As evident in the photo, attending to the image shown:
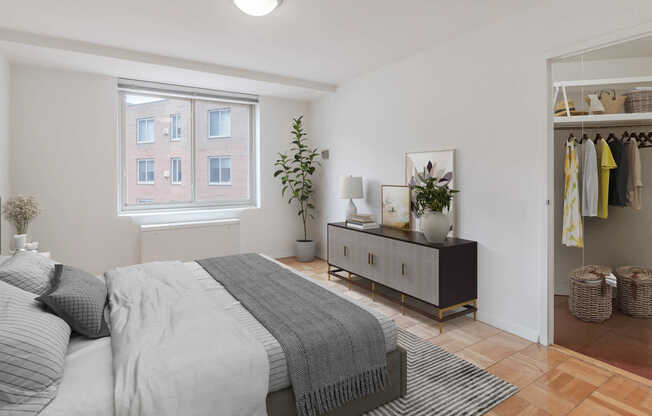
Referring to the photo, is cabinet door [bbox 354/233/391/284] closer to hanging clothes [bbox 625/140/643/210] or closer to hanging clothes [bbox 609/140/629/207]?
hanging clothes [bbox 609/140/629/207]

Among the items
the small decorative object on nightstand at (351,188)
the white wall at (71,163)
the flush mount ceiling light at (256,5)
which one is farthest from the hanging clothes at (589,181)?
the white wall at (71,163)

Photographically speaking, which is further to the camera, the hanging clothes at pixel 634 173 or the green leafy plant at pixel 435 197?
the green leafy plant at pixel 435 197

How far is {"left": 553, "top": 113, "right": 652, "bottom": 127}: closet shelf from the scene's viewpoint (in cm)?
275

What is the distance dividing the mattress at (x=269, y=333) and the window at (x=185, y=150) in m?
2.52

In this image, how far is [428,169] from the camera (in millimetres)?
3639

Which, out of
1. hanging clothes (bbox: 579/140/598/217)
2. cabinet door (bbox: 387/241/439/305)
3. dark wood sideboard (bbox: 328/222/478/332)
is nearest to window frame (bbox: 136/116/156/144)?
dark wood sideboard (bbox: 328/222/478/332)

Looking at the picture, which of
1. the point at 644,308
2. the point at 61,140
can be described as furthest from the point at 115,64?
the point at 644,308

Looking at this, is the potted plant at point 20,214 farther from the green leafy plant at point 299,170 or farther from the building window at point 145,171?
the green leafy plant at point 299,170

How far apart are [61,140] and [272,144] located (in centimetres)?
262

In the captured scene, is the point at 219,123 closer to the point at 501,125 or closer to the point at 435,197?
the point at 435,197

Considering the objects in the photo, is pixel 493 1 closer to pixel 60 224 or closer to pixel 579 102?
pixel 579 102

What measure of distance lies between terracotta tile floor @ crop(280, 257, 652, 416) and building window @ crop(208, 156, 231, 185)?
336 cm

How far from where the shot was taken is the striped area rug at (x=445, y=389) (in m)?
1.95

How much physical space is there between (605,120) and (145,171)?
5.05 metres
